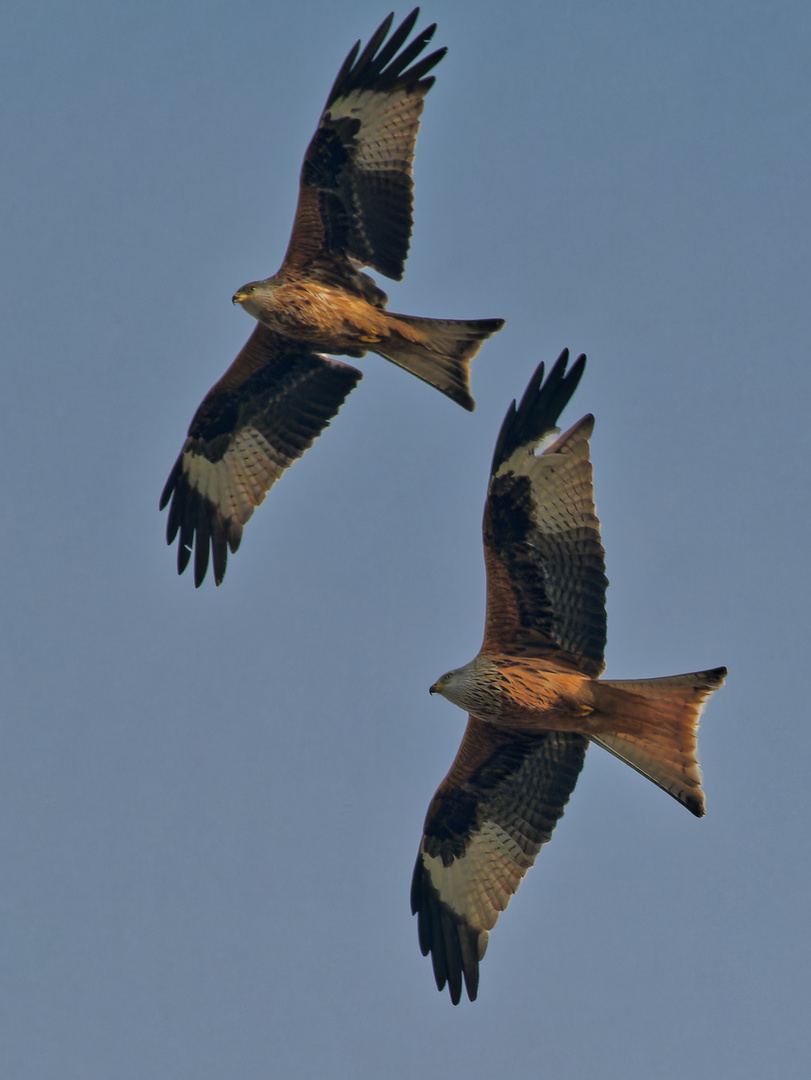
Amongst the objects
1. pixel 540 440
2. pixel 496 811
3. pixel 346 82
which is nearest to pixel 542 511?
pixel 540 440

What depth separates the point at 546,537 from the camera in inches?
408

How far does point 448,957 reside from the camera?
11.2m

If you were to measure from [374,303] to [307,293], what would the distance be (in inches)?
18.6

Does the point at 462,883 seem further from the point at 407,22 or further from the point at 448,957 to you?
the point at 407,22

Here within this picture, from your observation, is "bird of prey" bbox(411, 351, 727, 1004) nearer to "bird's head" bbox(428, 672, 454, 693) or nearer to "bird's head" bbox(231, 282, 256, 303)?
"bird's head" bbox(428, 672, 454, 693)

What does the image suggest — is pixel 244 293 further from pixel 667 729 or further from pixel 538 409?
pixel 667 729

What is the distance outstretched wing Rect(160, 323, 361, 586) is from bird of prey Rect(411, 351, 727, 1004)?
3089 millimetres

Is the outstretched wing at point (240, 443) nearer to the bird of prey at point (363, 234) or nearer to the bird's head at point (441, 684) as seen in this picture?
the bird of prey at point (363, 234)

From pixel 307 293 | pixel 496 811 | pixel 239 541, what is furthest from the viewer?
pixel 239 541

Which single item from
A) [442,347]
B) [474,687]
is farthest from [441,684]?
[442,347]

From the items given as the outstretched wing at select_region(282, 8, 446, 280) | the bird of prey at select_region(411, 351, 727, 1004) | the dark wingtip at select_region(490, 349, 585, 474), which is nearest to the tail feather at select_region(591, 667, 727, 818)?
the bird of prey at select_region(411, 351, 727, 1004)

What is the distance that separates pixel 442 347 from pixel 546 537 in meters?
1.97

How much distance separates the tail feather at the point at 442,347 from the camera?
11617 mm

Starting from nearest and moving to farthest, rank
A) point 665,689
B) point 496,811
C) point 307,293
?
point 665,689 < point 496,811 < point 307,293
